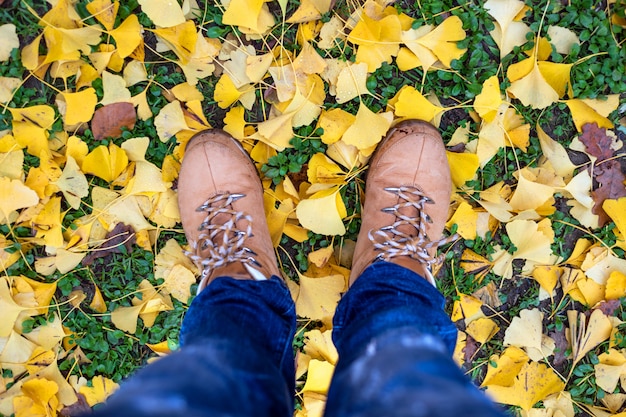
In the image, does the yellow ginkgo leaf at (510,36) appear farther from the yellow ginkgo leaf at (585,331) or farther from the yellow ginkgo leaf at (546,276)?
the yellow ginkgo leaf at (585,331)

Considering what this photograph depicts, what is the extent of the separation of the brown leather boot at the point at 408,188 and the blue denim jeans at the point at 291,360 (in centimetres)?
15

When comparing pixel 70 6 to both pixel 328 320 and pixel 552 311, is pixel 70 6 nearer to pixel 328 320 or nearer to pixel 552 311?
pixel 328 320

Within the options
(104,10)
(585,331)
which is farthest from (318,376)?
(104,10)

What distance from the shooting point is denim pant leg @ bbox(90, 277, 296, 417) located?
58 centimetres

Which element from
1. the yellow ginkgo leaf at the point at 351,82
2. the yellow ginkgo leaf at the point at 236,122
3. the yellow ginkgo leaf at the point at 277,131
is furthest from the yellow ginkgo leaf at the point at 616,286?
the yellow ginkgo leaf at the point at 236,122

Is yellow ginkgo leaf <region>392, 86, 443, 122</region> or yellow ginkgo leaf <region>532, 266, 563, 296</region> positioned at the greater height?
yellow ginkgo leaf <region>392, 86, 443, 122</region>

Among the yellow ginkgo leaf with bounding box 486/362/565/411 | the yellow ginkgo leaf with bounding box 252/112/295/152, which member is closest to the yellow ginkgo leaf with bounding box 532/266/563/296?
the yellow ginkgo leaf with bounding box 486/362/565/411

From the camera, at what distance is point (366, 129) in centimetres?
119

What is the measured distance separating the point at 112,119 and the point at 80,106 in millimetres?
78

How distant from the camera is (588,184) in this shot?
1246 mm

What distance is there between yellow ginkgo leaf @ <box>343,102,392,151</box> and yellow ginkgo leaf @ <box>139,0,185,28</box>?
49 cm

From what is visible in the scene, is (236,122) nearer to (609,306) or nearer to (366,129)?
(366,129)

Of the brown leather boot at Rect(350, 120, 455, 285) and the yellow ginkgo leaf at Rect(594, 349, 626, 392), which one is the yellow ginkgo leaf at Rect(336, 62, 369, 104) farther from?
the yellow ginkgo leaf at Rect(594, 349, 626, 392)

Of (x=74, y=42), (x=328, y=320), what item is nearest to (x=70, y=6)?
(x=74, y=42)
